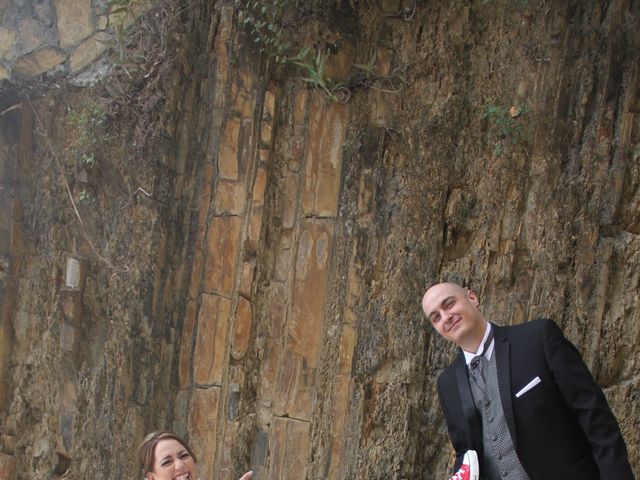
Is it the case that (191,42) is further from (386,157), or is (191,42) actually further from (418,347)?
(418,347)

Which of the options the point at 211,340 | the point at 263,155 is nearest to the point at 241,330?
the point at 211,340

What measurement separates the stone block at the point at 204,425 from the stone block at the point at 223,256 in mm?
529

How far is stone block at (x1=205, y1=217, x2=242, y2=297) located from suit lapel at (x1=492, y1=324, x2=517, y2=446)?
1897mm

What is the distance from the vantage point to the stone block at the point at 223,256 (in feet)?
14.2

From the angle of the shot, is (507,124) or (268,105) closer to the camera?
(507,124)

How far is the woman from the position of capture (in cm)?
275

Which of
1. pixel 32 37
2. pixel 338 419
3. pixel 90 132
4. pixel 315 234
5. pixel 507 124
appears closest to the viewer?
pixel 507 124

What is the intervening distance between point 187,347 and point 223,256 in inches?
20.3

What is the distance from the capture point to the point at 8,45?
478 centimetres

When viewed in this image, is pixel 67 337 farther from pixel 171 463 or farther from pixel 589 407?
pixel 589 407

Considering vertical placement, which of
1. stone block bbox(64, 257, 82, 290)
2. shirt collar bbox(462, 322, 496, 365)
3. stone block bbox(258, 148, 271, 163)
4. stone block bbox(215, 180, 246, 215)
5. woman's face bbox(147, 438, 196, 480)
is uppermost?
stone block bbox(258, 148, 271, 163)

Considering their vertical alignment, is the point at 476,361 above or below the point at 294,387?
above

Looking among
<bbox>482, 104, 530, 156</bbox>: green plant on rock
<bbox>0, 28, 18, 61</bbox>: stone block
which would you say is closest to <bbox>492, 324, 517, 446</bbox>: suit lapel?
<bbox>482, 104, 530, 156</bbox>: green plant on rock

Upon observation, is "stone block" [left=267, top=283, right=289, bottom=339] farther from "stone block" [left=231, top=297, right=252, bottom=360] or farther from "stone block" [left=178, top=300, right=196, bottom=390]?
"stone block" [left=178, top=300, right=196, bottom=390]
